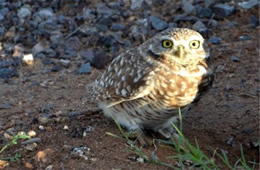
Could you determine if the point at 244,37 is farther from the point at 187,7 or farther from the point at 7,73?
the point at 7,73

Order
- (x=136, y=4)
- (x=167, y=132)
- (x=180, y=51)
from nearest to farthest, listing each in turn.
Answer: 1. (x=180, y=51)
2. (x=167, y=132)
3. (x=136, y=4)

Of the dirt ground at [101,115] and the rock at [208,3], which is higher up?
the rock at [208,3]

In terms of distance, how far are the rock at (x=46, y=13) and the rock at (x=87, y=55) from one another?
102 cm

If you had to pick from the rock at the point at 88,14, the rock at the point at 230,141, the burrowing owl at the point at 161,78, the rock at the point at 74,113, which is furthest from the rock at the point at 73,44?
the rock at the point at 230,141

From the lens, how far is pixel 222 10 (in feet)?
24.3

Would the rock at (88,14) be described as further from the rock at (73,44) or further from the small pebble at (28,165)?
the small pebble at (28,165)

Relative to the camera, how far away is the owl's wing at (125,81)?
4.59 m

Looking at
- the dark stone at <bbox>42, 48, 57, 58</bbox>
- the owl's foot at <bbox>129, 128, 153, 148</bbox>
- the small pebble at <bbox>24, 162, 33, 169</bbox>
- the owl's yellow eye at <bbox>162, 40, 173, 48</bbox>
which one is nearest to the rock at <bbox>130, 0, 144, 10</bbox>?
the dark stone at <bbox>42, 48, 57, 58</bbox>

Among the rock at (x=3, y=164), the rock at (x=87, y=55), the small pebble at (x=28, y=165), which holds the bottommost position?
the small pebble at (x=28, y=165)

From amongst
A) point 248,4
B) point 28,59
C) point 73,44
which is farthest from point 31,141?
point 248,4

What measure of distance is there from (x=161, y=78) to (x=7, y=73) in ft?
8.21

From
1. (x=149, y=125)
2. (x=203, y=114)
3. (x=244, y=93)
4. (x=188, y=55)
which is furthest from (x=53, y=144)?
(x=244, y=93)

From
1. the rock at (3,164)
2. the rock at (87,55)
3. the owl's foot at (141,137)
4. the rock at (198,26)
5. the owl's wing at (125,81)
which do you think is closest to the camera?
the rock at (3,164)

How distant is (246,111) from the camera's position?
18.6 feet
